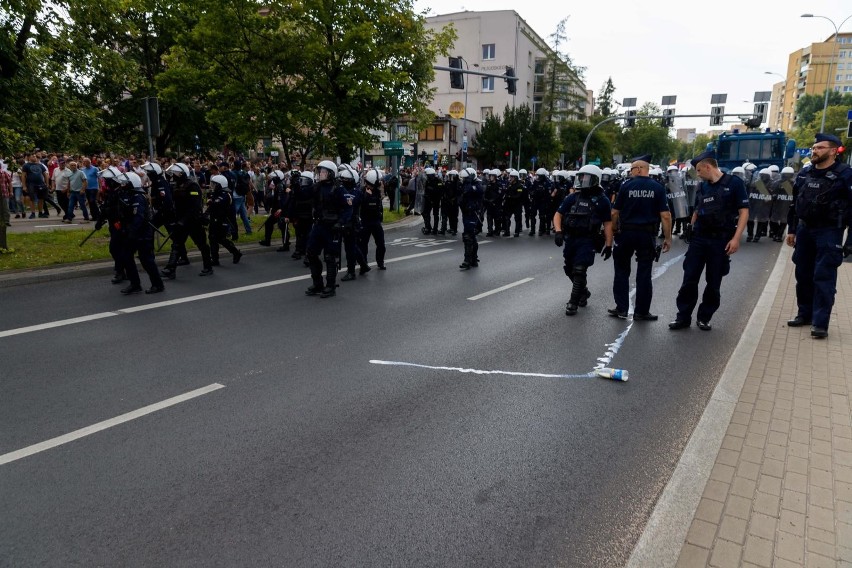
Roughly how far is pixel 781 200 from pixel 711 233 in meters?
11.6

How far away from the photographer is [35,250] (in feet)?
38.2

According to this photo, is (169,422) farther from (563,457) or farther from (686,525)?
(686,525)

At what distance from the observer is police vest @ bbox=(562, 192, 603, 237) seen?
7.83 meters

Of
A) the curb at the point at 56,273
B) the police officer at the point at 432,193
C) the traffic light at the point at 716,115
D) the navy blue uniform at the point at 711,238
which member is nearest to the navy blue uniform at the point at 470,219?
the police officer at the point at 432,193

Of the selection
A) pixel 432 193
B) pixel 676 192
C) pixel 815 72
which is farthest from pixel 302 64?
pixel 815 72

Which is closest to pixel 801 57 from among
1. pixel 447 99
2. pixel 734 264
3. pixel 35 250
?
pixel 447 99

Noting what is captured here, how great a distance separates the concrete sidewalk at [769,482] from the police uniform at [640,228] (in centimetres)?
212

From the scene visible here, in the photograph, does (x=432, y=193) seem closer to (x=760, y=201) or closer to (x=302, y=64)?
(x=302, y=64)

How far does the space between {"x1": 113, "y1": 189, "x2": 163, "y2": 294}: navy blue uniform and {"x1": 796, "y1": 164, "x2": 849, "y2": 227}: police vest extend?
346 inches

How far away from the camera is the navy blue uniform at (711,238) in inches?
265

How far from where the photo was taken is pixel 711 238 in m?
6.92

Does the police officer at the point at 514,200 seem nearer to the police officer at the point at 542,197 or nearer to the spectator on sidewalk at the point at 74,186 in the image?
the police officer at the point at 542,197

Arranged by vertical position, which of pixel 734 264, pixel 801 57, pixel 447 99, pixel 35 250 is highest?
pixel 801 57

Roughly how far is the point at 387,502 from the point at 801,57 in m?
160
